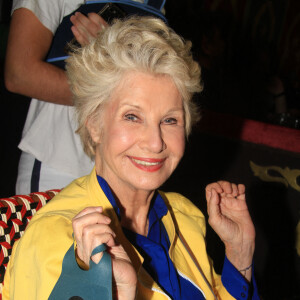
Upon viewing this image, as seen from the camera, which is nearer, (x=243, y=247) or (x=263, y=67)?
(x=243, y=247)

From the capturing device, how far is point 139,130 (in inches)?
44.4

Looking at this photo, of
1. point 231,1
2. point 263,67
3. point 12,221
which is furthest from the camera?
point 231,1

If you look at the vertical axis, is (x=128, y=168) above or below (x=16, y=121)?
above

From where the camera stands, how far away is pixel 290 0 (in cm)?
751

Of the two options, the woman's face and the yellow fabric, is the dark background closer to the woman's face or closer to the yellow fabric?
the yellow fabric

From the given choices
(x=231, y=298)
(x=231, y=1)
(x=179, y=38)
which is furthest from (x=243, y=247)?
(x=231, y=1)

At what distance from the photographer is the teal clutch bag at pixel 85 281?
2.37 ft

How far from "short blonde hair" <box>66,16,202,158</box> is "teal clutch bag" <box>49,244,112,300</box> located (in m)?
0.55

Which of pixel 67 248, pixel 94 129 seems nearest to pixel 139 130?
pixel 94 129

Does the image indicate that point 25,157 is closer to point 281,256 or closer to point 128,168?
point 128,168

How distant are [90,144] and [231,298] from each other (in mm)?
737

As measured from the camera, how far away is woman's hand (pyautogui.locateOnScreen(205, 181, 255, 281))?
4.32ft

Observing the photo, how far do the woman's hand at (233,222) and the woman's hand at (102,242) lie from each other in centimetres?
59

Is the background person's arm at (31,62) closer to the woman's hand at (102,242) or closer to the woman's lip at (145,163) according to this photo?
the woman's lip at (145,163)
